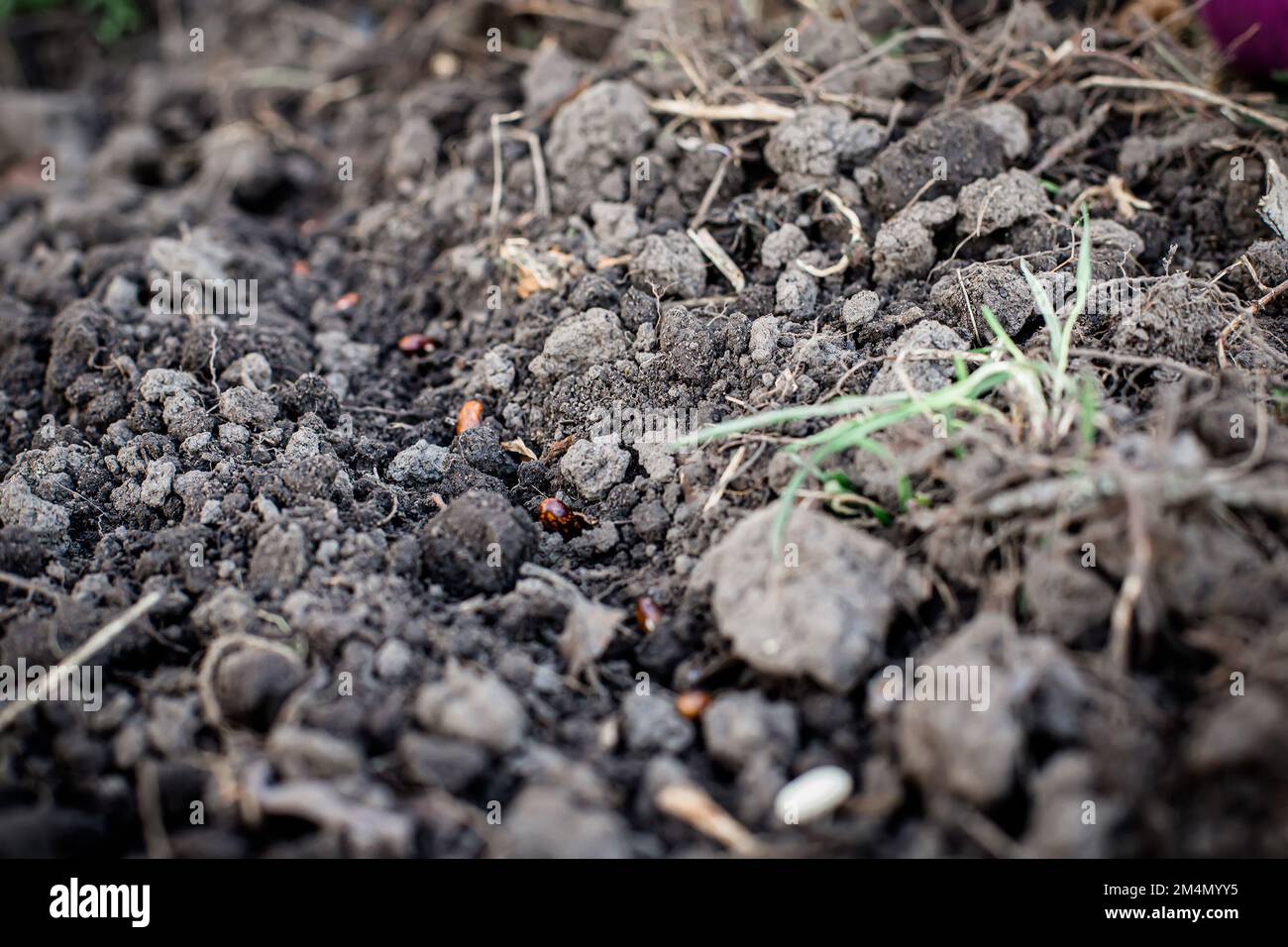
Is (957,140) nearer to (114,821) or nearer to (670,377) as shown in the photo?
(670,377)

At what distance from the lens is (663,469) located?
2.36 meters

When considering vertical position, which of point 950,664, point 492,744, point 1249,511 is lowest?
point 492,744

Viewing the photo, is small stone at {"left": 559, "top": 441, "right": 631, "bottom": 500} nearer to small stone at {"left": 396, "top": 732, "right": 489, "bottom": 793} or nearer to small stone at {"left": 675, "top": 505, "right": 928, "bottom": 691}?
small stone at {"left": 675, "top": 505, "right": 928, "bottom": 691}

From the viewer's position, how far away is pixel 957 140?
2703 mm

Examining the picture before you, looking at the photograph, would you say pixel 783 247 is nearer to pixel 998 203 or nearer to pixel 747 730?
pixel 998 203

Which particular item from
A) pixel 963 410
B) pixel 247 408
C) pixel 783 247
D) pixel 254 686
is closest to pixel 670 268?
pixel 783 247

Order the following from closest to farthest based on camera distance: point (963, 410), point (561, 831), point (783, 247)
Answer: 1. point (561, 831)
2. point (963, 410)
3. point (783, 247)

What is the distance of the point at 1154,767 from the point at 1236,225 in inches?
69.0

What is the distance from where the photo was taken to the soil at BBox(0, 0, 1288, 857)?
1649 millimetres

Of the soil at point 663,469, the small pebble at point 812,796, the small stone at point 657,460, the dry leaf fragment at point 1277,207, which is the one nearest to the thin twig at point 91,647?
the soil at point 663,469

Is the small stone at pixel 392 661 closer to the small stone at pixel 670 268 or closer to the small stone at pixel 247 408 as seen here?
the small stone at pixel 247 408

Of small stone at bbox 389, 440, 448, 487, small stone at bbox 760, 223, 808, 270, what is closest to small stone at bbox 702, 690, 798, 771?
small stone at bbox 389, 440, 448, 487

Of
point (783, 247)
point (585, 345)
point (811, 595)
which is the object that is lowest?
point (811, 595)
